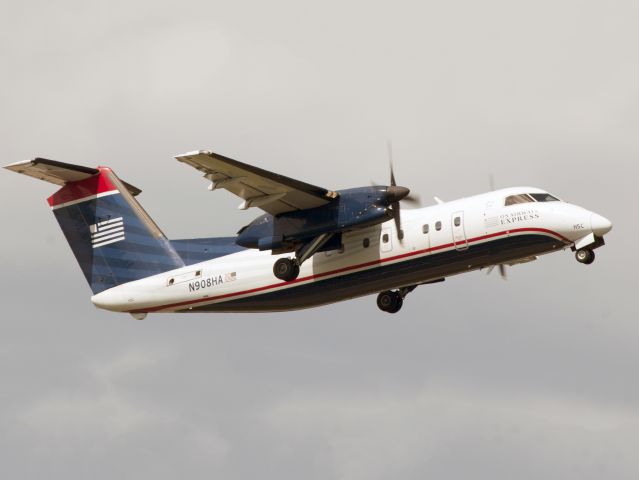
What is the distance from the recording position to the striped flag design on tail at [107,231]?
1246 inches

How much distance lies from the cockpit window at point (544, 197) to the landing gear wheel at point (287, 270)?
5.57 meters

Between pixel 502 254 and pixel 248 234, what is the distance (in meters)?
5.79

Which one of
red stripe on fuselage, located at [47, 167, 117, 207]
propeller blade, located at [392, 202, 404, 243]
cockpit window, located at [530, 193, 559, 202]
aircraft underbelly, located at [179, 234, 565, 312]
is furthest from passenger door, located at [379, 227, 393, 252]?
red stripe on fuselage, located at [47, 167, 117, 207]

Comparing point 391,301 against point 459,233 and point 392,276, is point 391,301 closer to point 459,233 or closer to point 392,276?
point 392,276

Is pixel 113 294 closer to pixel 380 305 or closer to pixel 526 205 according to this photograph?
pixel 380 305

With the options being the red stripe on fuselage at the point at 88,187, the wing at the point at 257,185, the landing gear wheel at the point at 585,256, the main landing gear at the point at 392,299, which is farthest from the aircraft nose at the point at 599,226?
the red stripe on fuselage at the point at 88,187

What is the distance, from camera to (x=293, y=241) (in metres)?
28.1

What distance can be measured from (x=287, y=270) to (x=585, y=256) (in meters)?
6.67

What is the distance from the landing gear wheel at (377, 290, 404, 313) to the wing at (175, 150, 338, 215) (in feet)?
11.5

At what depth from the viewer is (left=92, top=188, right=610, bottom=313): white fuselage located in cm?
2659

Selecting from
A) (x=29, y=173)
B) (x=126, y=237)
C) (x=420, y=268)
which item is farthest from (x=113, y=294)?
(x=420, y=268)

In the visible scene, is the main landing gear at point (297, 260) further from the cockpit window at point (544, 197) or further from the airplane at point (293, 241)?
the cockpit window at point (544, 197)

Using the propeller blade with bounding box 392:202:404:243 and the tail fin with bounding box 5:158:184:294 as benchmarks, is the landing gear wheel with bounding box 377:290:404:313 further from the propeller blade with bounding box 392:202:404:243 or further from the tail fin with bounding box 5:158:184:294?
the tail fin with bounding box 5:158:184:294

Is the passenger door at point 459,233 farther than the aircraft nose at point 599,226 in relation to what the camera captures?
Yes
